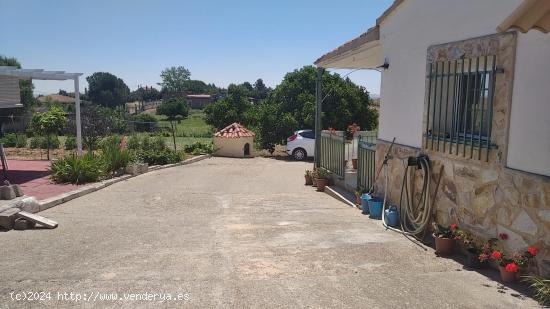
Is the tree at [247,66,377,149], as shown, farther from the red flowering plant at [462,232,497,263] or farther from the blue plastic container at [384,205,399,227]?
the red flowering plant at [462,232,497,263]

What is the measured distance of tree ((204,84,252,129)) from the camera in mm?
39312

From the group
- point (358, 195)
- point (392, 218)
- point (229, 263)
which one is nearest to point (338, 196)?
point (358, 195)

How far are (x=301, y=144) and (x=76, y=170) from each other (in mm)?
12138

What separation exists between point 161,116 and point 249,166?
63006mm

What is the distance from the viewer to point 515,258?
473cm

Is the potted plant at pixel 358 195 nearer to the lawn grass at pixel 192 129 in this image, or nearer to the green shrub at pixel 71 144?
the green shrub at pixel 71 144

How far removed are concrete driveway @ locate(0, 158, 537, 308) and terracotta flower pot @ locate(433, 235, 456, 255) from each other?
162mm

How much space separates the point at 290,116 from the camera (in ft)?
78.5

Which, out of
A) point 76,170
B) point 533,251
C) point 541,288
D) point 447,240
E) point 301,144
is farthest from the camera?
point 301,144

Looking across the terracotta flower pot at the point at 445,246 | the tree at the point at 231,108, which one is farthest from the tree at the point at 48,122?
the tree at the point at 231,108

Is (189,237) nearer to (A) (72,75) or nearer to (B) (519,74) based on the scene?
(B) (519,74)

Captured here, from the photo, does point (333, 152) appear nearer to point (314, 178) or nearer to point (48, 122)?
point (314, 178)

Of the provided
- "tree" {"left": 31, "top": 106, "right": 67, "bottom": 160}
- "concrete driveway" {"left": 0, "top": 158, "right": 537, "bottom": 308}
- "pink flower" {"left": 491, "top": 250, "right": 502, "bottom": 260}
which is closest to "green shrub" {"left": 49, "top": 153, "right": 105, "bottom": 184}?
"concrete driveway" {"left": 0, "top": 158, "right": 537, "bottom": 308}

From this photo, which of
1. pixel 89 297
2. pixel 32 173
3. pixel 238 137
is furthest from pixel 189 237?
pixel 238 137
